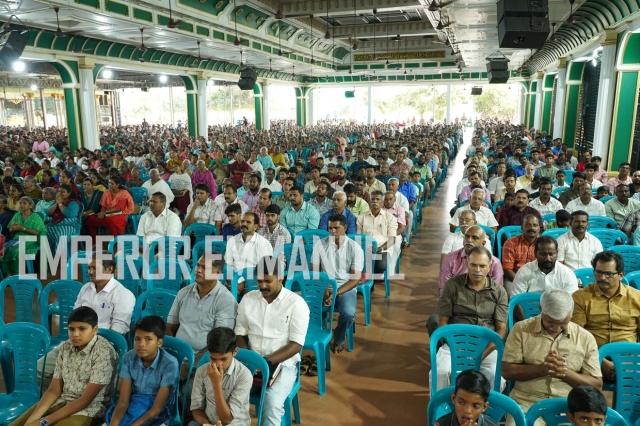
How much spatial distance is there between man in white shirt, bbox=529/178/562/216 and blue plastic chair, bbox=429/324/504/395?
3.22m

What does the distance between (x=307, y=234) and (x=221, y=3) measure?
700 cm

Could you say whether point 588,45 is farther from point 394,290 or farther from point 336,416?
point 336,416

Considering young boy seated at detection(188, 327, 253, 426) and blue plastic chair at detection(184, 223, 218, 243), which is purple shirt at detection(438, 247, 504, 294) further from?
blue plastic chair at detection(184, 223, 218, 243)

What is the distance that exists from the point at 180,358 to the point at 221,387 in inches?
17.8

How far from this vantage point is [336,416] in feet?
10.7

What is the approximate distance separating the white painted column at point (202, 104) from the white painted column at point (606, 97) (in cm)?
1222

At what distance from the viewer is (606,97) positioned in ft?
27.5

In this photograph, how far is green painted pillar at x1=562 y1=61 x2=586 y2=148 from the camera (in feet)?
42.9

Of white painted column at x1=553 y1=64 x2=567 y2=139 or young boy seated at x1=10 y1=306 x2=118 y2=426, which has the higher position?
white painted column at x1=553 y1=64 x2=567 y2=139

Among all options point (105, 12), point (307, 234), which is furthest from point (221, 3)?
point (307, 234)

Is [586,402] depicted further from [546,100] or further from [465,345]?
[546,100]

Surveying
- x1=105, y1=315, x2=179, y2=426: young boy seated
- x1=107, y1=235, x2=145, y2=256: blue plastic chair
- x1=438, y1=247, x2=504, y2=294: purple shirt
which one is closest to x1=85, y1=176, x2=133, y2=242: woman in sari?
x1=107, y1=235, x2=145, y2=256: blue plastic chair

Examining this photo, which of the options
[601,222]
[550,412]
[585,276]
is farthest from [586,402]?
[601,222]

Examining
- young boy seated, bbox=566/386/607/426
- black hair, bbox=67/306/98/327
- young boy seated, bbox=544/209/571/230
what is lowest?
young boy seated, bbox=566/386/607/426
